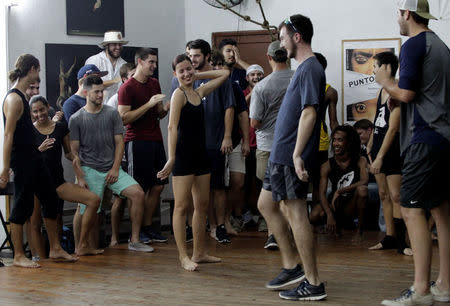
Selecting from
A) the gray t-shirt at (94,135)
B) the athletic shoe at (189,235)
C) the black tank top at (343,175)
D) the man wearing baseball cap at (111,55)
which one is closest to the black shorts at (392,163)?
the black tank top at (343,175)

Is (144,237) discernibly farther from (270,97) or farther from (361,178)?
(361,178)

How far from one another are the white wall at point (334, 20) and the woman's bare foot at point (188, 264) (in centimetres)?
411

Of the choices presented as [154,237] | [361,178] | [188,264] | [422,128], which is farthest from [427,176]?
[154,237]

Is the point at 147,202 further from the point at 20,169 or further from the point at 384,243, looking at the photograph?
the point at 384,243

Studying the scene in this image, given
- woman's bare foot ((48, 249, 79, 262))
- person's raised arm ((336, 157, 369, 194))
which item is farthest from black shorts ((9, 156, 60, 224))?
person's raised arm ((336, 157, 369, 194))

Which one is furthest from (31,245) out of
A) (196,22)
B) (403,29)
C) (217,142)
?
(196,22)

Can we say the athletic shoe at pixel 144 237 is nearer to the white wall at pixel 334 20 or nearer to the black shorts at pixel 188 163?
the black shorts at pixel 188 163

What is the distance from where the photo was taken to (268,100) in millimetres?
5590

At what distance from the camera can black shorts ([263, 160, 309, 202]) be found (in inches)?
147

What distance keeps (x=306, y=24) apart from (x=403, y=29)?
20.8 inches

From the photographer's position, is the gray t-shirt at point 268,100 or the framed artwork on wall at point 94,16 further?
the framed artwork on wall at point 94,16

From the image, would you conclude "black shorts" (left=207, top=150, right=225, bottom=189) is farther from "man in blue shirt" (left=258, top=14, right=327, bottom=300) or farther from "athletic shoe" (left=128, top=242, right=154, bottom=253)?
"man in blue shirt" (left=258, top=14, right=327, bottom=300)

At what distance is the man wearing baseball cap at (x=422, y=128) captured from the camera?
3.41 meters

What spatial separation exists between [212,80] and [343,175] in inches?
77.9
